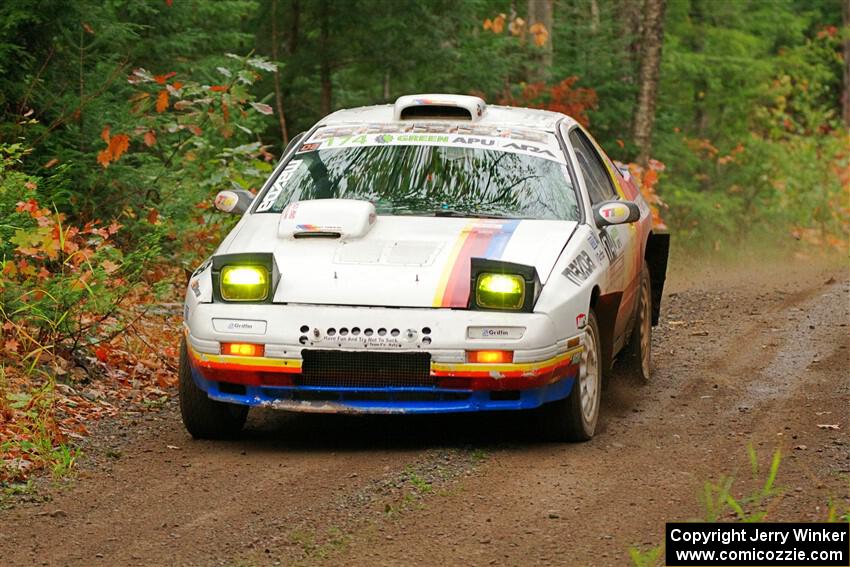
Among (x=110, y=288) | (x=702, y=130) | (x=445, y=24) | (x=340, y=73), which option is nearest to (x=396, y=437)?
(x=110, y=288)

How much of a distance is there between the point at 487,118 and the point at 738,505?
3463mm

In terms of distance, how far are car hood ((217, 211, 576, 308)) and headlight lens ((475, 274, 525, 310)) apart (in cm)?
8

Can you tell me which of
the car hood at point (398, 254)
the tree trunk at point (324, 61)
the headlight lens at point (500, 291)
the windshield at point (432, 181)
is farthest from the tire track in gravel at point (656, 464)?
the tree trunk at point (324, 61)

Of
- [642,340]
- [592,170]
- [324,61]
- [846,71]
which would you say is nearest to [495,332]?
[592,170]

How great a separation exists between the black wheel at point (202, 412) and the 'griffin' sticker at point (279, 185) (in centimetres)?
102

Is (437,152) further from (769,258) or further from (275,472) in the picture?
(769,258)

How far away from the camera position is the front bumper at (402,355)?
6.62 metres

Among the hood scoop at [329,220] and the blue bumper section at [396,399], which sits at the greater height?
the hood scoop at [329,220]

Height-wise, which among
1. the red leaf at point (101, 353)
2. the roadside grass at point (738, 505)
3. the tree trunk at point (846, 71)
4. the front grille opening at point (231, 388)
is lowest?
the tree trunk at point (846, 71)

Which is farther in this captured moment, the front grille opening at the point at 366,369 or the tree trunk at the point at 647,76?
the tree trunk at the point at 647,76

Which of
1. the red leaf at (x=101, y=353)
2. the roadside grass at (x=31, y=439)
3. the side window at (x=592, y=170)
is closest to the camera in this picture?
the roadside grass at (x=31, y=439)

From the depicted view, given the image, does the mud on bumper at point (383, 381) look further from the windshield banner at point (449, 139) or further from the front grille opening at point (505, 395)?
the windshield banner at point (449, 139)

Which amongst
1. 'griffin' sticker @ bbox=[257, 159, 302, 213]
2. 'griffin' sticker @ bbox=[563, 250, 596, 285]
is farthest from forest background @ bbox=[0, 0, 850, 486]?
'griffin' sticker @ bbox=[563, 250, 596, 285]

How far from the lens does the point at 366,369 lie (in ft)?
22.0
